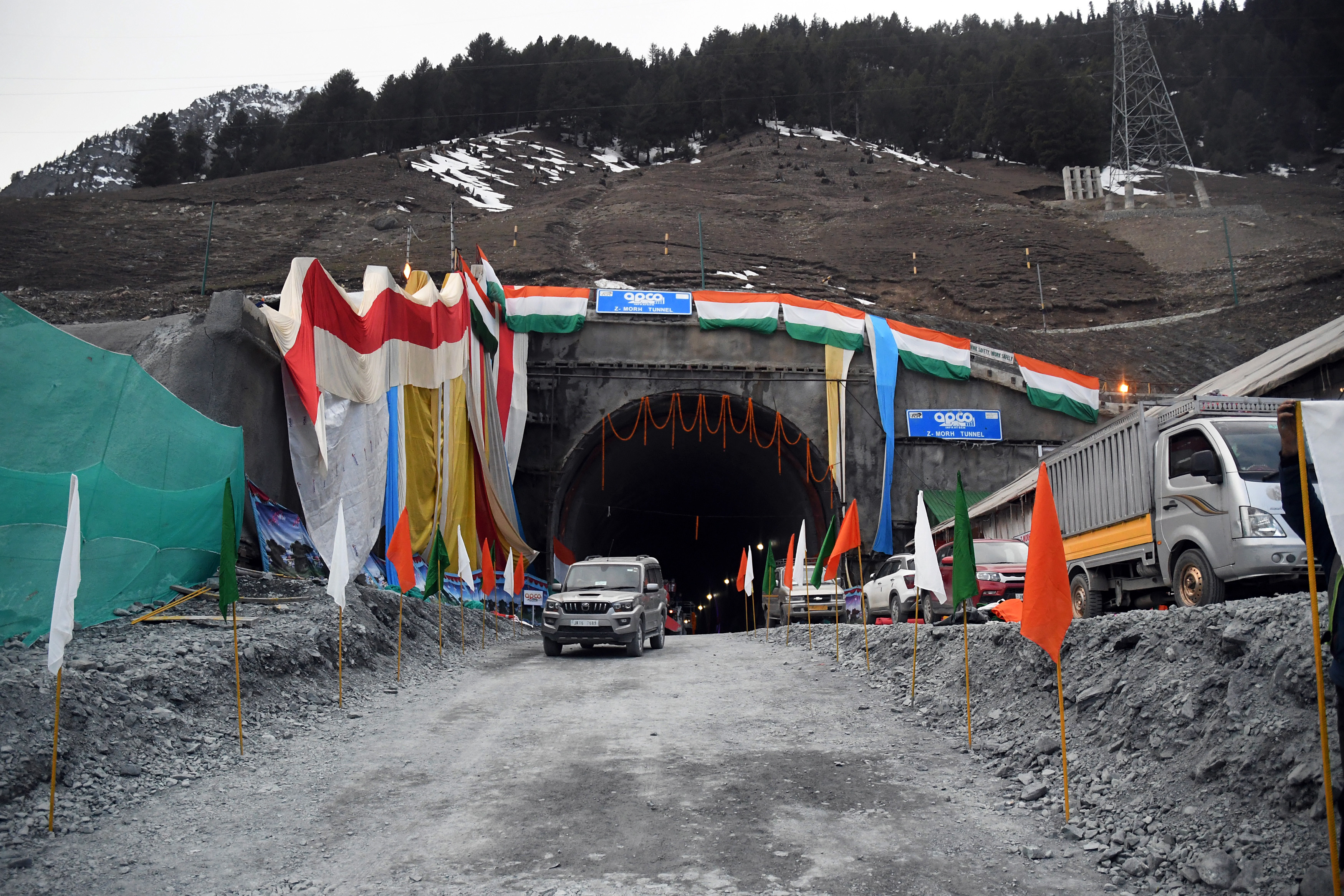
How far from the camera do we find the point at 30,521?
7.95 m

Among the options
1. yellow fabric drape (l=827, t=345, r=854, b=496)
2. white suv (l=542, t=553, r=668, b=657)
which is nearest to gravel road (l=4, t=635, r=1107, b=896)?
white suv (l=542, t=553, r=668, b=657)

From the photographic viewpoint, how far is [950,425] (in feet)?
98.8

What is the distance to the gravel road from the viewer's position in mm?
5297

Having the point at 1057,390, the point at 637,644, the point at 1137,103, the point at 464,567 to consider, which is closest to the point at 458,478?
the point at 464,567

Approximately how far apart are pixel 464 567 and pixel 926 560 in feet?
34.1

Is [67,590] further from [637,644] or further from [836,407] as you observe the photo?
[836,407]

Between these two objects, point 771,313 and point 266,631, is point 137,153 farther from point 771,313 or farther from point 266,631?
point 266,631

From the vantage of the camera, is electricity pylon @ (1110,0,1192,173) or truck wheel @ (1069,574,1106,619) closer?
truck wheel @ (1069,574,1106,619)

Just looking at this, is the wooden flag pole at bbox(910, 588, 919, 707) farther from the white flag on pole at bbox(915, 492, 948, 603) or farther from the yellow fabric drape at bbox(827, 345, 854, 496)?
the yellow fabric drape at bbox(827, 345, 854, 496)

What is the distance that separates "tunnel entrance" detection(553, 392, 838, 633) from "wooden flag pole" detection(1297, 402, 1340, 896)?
25.2m

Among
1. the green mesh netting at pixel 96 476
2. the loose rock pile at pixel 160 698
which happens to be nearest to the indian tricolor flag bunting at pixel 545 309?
the loose rock pile at pixel 160 698

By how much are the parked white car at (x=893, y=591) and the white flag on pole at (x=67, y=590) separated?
12782 mm

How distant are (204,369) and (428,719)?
8.11 metres

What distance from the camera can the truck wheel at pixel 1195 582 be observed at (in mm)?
8961
